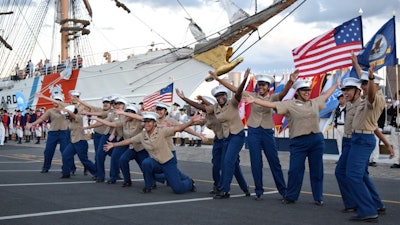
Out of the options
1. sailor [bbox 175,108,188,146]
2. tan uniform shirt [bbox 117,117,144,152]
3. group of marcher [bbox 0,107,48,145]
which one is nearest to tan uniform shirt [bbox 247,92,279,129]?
tan uniform shirt [bbox 117,117,144,152]

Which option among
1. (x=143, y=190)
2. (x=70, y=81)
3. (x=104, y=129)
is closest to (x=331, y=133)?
(x=104, y=129)

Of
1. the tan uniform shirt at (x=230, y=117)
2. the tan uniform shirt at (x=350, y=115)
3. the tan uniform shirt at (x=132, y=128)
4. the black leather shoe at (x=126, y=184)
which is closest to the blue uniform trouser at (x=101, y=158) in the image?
the tan uniform shirt at (x=132, y=128)

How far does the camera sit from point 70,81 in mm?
32469

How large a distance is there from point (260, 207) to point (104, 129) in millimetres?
4795

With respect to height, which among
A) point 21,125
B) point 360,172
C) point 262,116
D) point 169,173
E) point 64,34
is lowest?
point 169,173

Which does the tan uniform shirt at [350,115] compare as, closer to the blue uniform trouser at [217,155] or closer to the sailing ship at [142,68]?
the blue uniform trouser at [217,155]

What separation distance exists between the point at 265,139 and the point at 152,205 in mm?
1995

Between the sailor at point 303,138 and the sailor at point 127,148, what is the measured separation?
313cm

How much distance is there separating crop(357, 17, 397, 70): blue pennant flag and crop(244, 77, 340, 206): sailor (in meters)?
4.42

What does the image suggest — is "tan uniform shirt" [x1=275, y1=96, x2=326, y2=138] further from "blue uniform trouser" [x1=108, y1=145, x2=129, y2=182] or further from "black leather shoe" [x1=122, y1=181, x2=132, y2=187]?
"blue uniform trouser" [x1=108, y1=145, x2=129, y2=182]

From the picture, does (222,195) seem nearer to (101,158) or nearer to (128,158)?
(128,158)

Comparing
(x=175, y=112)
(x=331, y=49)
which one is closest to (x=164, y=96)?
(x=175, y=112)

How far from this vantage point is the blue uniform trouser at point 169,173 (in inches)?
332

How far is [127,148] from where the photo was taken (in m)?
9.84
